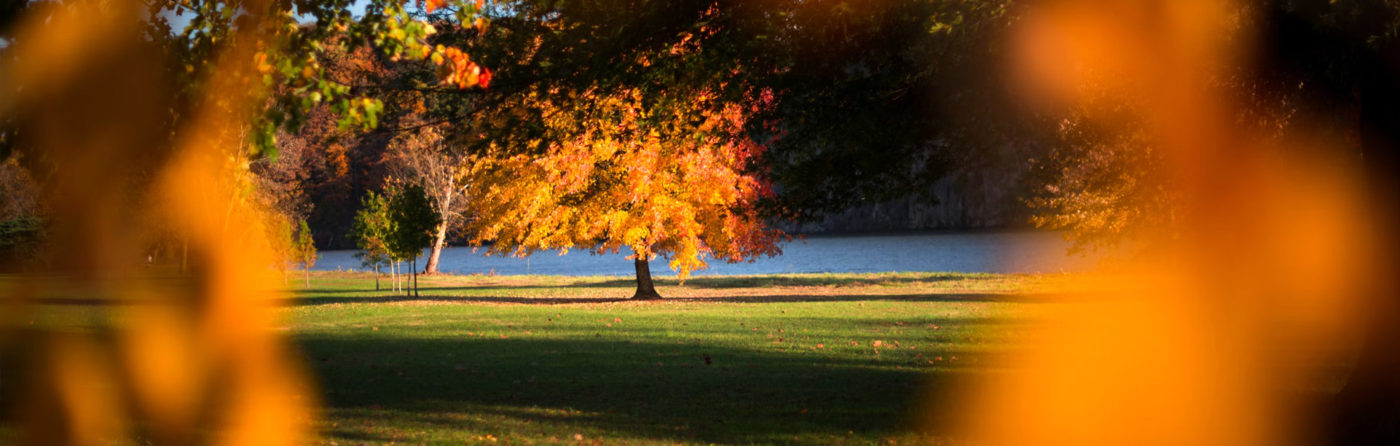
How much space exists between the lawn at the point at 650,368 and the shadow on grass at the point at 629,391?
1.1 inches

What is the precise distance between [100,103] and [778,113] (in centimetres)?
581

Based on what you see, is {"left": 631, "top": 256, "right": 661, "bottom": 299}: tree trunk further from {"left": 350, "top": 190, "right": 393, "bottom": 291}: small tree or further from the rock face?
the rock face

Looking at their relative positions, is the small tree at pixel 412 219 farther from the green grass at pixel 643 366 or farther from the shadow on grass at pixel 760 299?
the green grass at pixel 643 366

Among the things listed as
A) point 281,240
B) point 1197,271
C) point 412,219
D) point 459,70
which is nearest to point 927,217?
point 281,240

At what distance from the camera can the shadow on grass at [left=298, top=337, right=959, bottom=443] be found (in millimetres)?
8906

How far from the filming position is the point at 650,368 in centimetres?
1286

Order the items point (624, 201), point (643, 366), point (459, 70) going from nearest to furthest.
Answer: point (459, 70) → point (643, 366) → point (624, 201)

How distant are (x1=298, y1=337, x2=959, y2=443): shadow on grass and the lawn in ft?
0.09

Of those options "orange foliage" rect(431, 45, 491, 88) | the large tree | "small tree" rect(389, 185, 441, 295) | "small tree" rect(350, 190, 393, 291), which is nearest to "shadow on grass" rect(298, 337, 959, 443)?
"orange foliage" rect(431, 45, 491, 88)

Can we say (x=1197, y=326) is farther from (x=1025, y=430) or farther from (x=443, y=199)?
(x=443, y=199)

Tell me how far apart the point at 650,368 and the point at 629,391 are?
1.87 meters

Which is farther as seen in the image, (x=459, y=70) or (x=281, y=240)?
(x=281, y=240)

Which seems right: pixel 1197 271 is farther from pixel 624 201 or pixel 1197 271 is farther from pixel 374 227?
pixel 374 227

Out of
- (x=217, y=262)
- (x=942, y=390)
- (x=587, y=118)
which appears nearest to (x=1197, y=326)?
(x=942, y=390)
